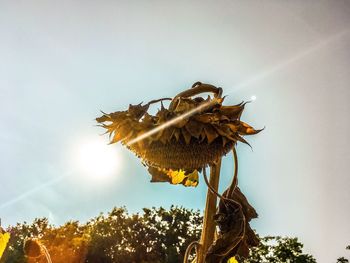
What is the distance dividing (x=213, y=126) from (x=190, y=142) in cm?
14

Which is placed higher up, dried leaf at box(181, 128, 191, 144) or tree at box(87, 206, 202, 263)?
tree at box(87, 206, 202, 263)

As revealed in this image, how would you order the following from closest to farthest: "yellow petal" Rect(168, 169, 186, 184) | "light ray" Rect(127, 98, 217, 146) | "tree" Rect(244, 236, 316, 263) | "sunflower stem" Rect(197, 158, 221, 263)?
"light ray" Rect(127, 98, 217, 146) < "sunflower stem" Rect(197, 158, 221, 263) < "yellow petal" Rect(168, 169, 186, 184) < "tree" Rect(244, 236, 316, 263)

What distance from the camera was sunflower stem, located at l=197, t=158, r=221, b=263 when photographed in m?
1.72

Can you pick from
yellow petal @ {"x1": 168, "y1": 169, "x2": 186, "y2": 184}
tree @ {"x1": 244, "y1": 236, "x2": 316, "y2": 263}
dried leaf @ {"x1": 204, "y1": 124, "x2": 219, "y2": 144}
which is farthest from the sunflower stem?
tree @ {"x1": 244, "y1": 236, "x2": 316, "y2": 263}

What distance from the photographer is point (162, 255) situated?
35.7 meters

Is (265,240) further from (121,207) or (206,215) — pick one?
(206,215)

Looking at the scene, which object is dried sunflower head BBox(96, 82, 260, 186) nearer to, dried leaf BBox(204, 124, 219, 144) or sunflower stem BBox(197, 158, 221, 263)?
dried leaf BBox(204, 124, 219, 144)

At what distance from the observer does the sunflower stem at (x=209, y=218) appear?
172 cm

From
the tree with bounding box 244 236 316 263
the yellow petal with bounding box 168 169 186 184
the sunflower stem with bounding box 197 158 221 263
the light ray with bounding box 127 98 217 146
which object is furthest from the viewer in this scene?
the tree with bounding box 244 236 316 263

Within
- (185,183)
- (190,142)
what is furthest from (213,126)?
(185,183)

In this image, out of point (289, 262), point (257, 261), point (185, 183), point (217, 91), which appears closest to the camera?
point (217, 91)

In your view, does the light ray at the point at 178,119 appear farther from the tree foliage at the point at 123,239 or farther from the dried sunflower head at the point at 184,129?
the tree foliage at the point at 123,239

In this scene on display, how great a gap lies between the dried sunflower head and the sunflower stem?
12cm

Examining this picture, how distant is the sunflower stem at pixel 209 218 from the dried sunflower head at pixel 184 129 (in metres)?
0.12
